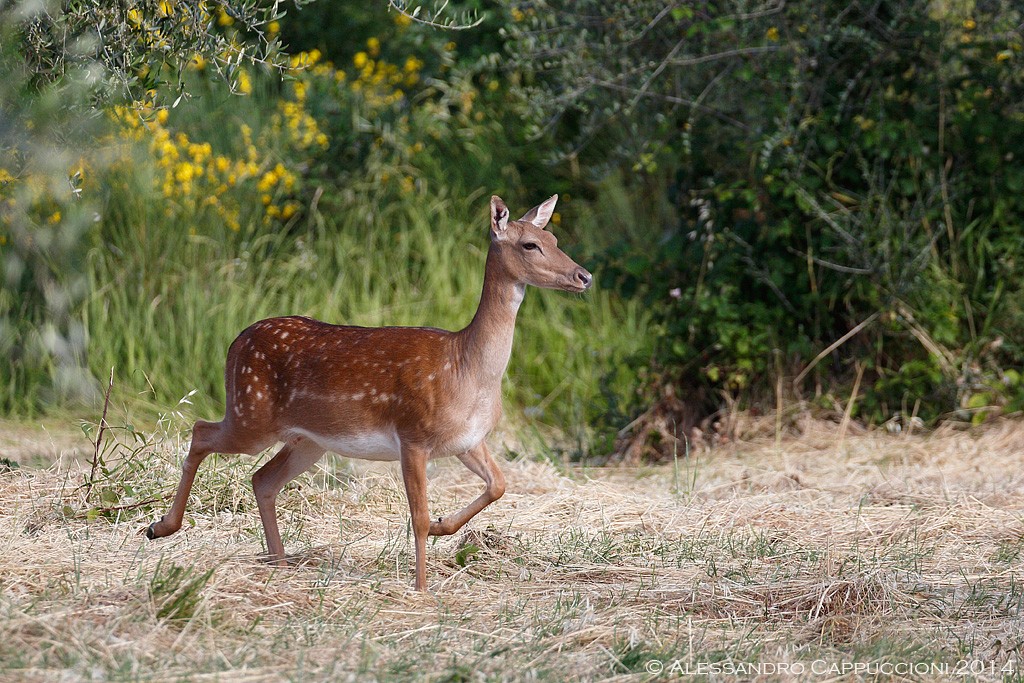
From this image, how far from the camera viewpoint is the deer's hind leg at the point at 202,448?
484 cm

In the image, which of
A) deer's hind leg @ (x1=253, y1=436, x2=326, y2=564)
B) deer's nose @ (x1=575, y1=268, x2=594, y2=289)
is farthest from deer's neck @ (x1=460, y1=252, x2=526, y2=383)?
deer's hind leg @ (x1=253, y1=436, x2=326, y2=564)

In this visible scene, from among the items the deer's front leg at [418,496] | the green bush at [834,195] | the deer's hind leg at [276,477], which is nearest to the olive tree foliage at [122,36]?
the deer's hind leg at [276,477]

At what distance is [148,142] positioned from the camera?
9055 mm

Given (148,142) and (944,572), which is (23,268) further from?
(944,572)

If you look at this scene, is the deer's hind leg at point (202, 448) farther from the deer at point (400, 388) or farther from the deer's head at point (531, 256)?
the deer's head at point (531, 256)

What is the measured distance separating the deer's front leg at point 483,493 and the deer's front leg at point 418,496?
18cm

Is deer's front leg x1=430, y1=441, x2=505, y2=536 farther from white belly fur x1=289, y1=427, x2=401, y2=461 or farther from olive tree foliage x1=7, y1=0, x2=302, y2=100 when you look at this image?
olive tree foliage x1=7, y1=0, x2=302, y2=100

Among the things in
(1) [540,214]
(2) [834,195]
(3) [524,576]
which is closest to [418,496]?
(3) [524,576]

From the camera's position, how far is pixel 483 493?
4797 mm

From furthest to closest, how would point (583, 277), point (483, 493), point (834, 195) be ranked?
point (834, 195), point (483, 493), point (583, 277)

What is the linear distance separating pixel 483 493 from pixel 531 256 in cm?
86

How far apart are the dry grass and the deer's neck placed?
766mm

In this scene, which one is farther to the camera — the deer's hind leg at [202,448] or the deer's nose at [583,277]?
the deer's hind leg at [202,448]

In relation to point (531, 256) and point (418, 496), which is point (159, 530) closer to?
point (418, 496)
